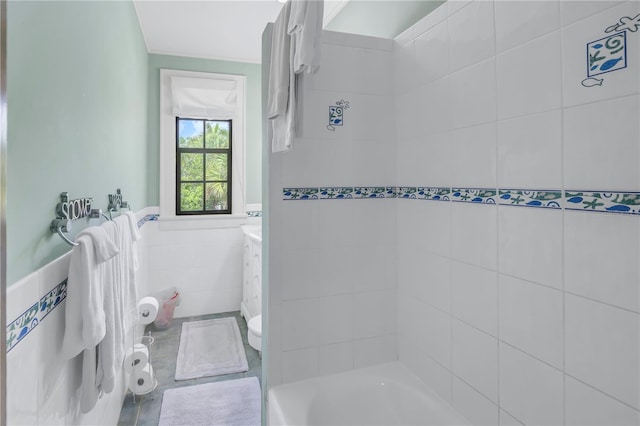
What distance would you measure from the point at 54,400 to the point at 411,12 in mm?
2127

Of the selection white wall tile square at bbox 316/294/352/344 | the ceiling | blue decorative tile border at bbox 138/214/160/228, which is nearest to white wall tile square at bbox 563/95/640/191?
white wall tile square at bbox 316/294/352/344

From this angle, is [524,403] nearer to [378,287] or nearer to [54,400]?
[378,287]

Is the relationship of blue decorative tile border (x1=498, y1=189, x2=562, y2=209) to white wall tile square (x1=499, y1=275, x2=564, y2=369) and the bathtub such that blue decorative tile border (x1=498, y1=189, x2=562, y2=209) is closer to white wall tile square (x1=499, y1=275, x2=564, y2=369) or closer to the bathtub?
white wall tile square (x1=499, y1=275, x2=564, y2=369)

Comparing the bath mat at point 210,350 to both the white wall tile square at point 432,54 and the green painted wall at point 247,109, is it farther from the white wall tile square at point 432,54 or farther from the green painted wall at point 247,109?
the white wall tile square at point 432,54

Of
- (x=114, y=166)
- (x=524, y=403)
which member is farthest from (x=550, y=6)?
(x=114, y=166)

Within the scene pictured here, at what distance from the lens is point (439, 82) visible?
1.48 meters

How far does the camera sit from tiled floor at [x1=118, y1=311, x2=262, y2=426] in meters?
2.23

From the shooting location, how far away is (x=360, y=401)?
63.6 inches

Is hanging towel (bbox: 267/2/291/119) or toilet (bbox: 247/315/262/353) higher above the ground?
hanging towel (bbox: 267/2/291/119)

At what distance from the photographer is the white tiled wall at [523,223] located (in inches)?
34.8

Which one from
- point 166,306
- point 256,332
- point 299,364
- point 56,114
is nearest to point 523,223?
point 299,364

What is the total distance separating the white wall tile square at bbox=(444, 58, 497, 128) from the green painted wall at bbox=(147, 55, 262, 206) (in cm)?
263

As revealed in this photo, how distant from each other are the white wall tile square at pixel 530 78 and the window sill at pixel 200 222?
3.22 meters

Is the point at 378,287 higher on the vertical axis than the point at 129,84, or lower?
lower
